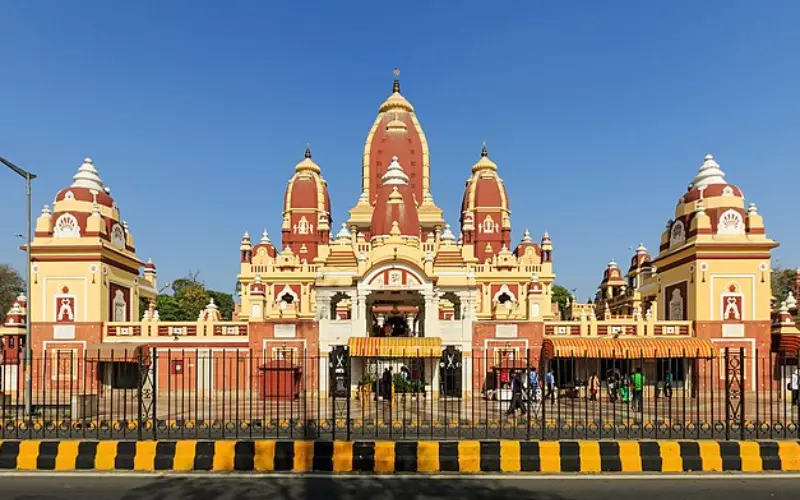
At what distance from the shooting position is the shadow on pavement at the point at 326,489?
9.46 metres

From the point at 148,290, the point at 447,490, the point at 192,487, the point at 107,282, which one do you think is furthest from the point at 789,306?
the point at 148,290

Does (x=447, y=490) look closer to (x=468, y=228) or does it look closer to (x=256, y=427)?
(x=256, y=427)

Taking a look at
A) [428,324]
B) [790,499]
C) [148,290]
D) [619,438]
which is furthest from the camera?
[148,290]

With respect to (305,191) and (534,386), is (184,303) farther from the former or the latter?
(534,386)

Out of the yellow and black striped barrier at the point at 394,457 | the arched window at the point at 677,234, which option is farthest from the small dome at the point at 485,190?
the yellow and black striped barrier at the point at 394,457

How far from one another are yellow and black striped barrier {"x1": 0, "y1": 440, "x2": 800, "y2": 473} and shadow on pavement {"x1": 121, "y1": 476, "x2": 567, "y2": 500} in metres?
0.47

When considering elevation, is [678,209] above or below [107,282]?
above

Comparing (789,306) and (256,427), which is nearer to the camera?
(256,427)

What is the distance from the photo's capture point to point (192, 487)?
995 centimetres

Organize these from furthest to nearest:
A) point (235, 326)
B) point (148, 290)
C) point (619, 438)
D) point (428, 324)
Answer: point (148, 290), point (235, 326), point (428, 324), point (619, 438)

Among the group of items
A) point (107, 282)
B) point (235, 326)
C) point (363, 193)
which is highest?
point (363, 193)

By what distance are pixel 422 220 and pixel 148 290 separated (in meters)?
16.8

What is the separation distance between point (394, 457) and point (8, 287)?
2208 inches

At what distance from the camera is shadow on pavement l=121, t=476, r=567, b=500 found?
9.46 m
